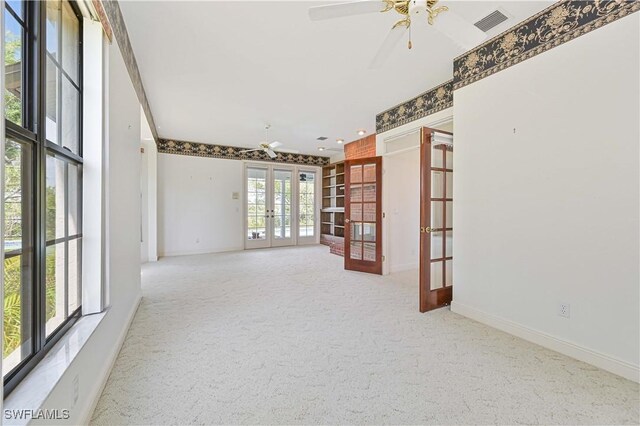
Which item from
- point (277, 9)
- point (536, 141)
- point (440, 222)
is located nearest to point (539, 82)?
point (536, 141)

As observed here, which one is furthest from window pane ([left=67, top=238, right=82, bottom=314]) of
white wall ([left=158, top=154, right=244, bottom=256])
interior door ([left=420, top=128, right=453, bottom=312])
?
white wall ([left=158, top=154, right=244, bottom=256])

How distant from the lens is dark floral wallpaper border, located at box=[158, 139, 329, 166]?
635 cm

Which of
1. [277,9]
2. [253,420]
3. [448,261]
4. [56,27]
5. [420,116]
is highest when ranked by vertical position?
[277,9]

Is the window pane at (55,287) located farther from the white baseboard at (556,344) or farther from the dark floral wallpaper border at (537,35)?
the dark floral wallpaper border at (537,35)

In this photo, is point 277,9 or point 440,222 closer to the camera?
point 277,9

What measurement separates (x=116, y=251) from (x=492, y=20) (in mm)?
3654

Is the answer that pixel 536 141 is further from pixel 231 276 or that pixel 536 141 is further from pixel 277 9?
pixel 231 276

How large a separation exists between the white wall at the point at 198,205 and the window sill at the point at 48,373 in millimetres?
5218

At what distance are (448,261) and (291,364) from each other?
7.32ft

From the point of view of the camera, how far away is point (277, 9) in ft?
7.09

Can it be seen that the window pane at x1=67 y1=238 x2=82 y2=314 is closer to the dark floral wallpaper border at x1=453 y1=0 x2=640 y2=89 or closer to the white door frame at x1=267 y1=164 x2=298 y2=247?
the dark floral wallpaper border at x1=453 y1=0 x2=640 y2=89

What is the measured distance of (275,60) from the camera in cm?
291

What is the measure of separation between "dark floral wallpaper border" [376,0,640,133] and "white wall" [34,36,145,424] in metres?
3.22

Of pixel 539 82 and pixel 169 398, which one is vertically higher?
pixel 539 82
